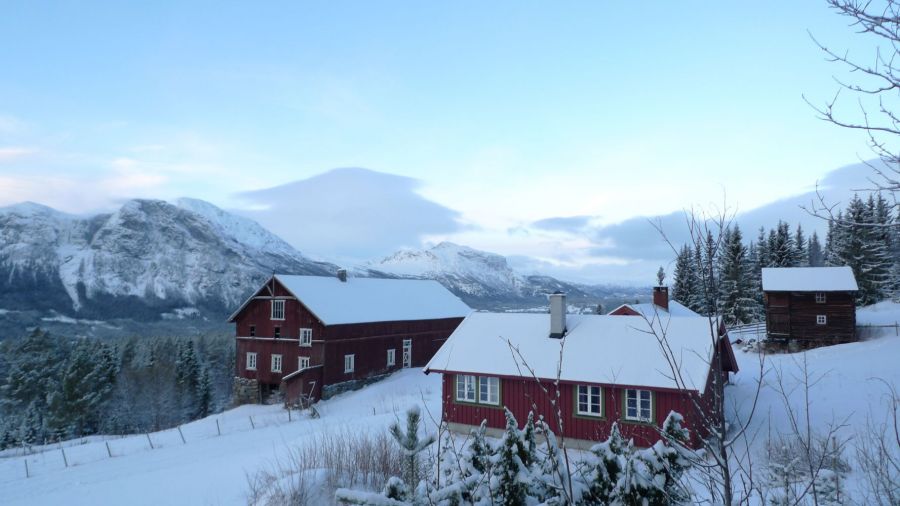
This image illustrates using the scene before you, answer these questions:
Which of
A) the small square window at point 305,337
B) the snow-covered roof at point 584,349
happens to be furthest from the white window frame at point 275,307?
the snow-covered roof at point 584,349

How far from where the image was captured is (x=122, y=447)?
1062 inches

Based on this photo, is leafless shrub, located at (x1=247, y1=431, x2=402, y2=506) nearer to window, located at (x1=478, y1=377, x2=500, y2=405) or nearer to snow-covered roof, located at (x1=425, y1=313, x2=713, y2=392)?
snow-covered roof, located at (x1=425, y1=313, x2=713, y2=392)

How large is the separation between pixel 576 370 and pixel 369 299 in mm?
25118

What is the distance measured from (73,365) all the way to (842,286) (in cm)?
7511

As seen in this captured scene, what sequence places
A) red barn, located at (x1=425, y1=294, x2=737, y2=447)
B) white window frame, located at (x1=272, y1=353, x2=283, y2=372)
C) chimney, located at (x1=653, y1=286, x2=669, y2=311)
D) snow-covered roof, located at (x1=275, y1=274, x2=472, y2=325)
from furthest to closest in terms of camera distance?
chimney, located at (x1=653, y1=286, x2=669, y2=311) < white window frame, located at (x1=272, y1=353, x2=283, y2=372) < snow-covered roof, located at (x1=275, y1=274, x2=472, y2=325) < red barn, located at (x1=425, y1=294, x2=737, y2=447)

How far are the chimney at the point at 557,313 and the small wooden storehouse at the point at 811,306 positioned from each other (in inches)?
1039

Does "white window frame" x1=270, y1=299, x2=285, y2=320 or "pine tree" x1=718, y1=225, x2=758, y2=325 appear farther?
"pine tree" x1=718, y1=225, x2=758, y2=325

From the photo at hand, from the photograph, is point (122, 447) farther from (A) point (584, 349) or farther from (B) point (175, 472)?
(A) point (584, 349)

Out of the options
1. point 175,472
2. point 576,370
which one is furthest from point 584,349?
point 175,472

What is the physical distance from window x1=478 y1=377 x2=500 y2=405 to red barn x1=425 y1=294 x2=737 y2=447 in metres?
0.04

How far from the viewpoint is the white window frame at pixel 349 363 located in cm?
3782

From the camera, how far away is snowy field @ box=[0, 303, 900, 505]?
50.2 feet

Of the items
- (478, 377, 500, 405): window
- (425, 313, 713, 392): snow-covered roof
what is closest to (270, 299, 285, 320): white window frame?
(425, 313, 713, 392): snow-covered roof

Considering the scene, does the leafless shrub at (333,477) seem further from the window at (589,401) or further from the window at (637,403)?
the window at (637,403)
